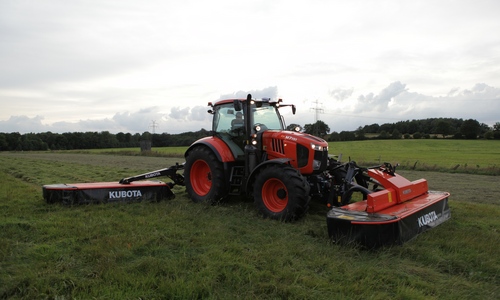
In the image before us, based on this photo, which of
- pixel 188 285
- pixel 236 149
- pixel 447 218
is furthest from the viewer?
pixel 236 149

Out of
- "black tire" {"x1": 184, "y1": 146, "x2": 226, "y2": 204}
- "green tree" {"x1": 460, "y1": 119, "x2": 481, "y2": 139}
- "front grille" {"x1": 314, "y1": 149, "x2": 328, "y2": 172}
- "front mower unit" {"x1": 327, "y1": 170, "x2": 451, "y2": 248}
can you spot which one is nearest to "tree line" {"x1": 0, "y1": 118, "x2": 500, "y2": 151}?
"green tree" {"x1": 460, "y1": 119, "x2": 481, "y2": 139}

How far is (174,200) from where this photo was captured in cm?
812

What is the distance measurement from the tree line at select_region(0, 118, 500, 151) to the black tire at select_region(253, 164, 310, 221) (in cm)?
4176

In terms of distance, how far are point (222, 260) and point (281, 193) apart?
2445mm

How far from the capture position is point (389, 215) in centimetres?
492

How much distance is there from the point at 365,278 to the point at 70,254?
10.8 ft

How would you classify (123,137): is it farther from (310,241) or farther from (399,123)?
(310,241)

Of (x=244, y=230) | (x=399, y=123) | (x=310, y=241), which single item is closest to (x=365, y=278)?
(x=310, y=241)

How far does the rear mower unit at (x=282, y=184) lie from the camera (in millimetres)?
5012

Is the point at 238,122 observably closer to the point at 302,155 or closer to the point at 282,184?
the point at 302,155

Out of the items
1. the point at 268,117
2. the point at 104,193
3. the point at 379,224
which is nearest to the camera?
the point at 379,224

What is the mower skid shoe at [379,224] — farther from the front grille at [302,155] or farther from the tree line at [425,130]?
the tree line at [425,130]

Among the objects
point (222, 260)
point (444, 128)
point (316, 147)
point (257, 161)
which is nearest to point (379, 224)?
point (222, 260)

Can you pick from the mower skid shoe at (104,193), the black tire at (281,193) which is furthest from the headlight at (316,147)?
the mower skid shoe at (104,193)
